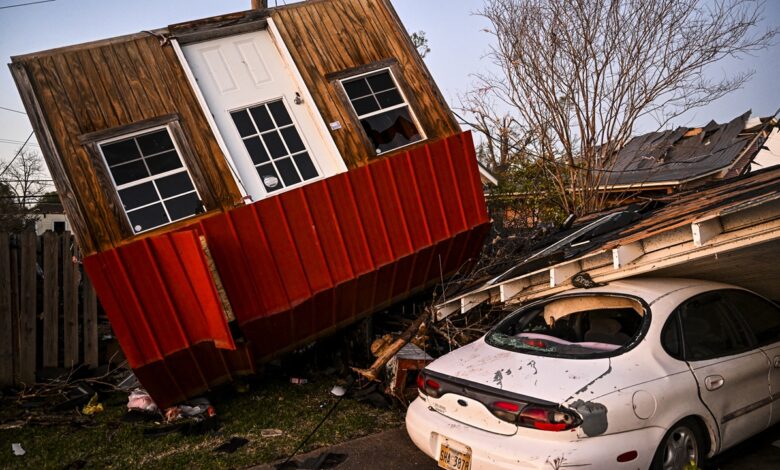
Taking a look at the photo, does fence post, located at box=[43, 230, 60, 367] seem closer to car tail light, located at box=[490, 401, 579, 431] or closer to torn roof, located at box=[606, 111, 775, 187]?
car tail light, located at box=[490, 401, 579, 431]

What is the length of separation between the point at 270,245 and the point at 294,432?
7.22 ft

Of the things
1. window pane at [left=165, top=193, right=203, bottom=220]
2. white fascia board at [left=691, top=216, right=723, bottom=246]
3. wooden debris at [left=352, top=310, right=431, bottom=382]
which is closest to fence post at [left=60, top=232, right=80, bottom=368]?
window pane at [left=165, top=193, right=203, bottom=220]

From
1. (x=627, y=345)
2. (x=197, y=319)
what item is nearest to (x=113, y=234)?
(x=197, y=319)

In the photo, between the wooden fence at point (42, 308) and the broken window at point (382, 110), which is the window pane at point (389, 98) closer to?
the broken window at point (382, 110)

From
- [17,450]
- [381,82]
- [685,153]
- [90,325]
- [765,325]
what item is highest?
[381,82]

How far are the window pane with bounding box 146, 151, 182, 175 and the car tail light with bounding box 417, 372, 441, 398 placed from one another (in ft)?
13.9

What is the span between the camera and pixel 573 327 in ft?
15.0

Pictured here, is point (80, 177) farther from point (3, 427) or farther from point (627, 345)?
point (627, 345)

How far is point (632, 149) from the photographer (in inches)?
687

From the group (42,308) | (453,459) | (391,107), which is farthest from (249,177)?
(453,459)

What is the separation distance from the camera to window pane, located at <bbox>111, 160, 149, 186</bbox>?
6.52 m

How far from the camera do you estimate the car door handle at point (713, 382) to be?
3887mm

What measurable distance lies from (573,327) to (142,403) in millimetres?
5021

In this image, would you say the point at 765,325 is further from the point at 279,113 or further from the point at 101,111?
the point at 101,111
